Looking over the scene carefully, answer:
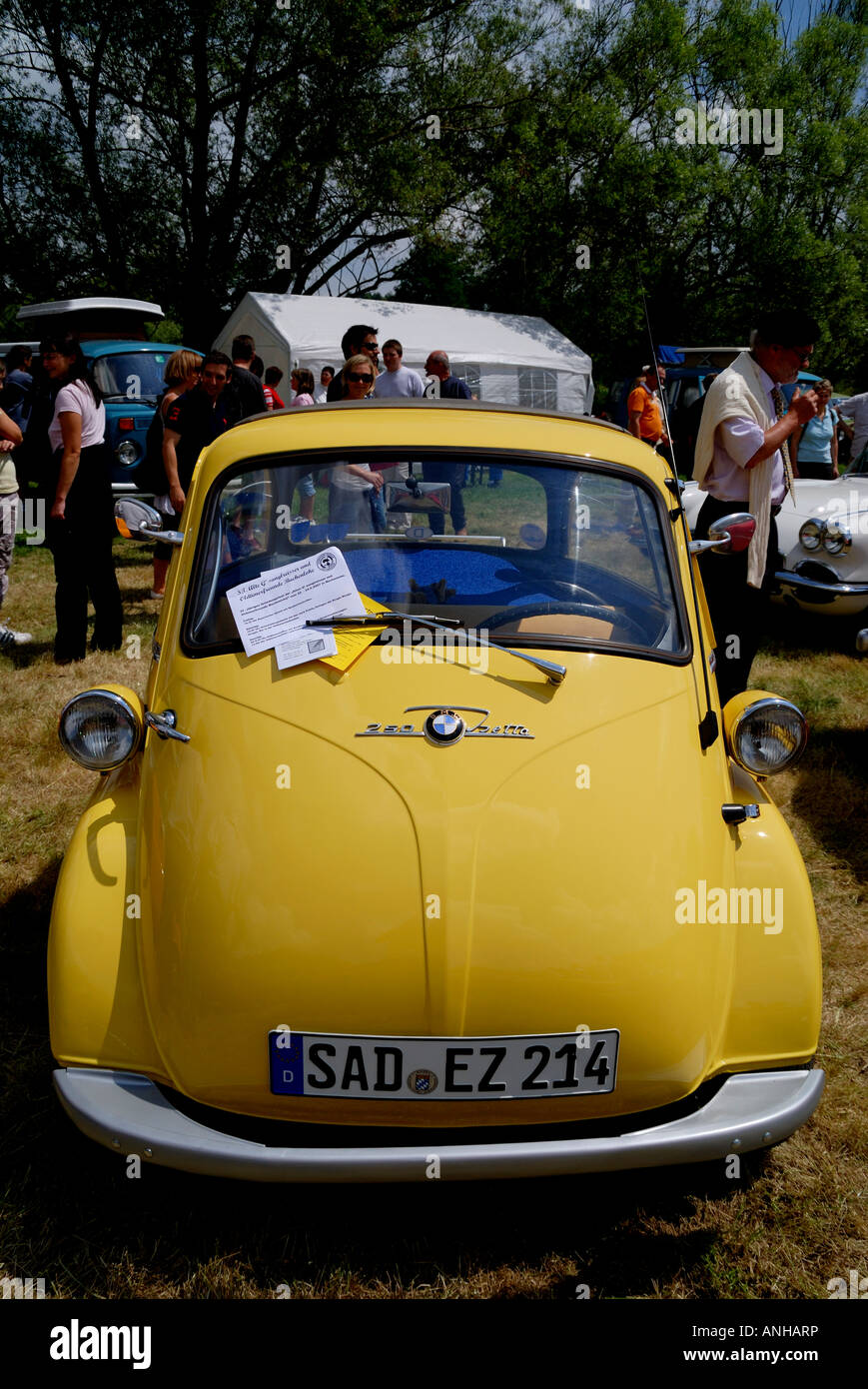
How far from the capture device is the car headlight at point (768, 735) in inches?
118

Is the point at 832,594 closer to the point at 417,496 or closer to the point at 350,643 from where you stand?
the point at 417,496

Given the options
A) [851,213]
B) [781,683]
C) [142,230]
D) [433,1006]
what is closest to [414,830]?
[433,1006]

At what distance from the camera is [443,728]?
2643 millimetres

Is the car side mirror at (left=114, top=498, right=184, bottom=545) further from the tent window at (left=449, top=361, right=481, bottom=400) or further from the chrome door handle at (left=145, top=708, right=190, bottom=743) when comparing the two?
the tent window at (left=449, top=361, right=481, bottom=400)

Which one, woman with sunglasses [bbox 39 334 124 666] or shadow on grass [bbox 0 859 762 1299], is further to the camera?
woman with sunglasses [bbox 39 334 124 666]

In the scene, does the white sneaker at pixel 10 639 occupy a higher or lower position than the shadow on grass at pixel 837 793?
higher

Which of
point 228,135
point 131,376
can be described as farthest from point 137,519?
point 228,135

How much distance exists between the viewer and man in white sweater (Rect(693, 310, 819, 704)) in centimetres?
478

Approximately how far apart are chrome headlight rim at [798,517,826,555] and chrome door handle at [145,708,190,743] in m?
5.88

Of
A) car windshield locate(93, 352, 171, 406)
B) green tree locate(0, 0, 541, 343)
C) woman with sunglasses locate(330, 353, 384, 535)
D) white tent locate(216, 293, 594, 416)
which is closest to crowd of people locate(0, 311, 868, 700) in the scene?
woman with sunglasses locate(330, 353, 384, 535)

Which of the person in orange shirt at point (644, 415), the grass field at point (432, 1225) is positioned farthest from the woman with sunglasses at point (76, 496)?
the person in orange shirt at point (644, 415)

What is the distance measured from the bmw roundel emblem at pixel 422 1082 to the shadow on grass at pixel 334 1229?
448 millimetres

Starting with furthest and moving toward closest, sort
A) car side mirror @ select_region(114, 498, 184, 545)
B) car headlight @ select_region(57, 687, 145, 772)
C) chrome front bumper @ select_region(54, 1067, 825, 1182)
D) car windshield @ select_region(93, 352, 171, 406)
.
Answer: car windshield @ select_region(93, 352, 171, 406), car side mirror @ select_region(114, 498, 184, 545), car headlight @ select_region(57, 687, 145, 772), chrome front bumper @ select_region(54, 1067, 825, 1182)

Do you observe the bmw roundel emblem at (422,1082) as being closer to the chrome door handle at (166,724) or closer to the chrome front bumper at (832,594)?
the chrome door handle at (166,724)
